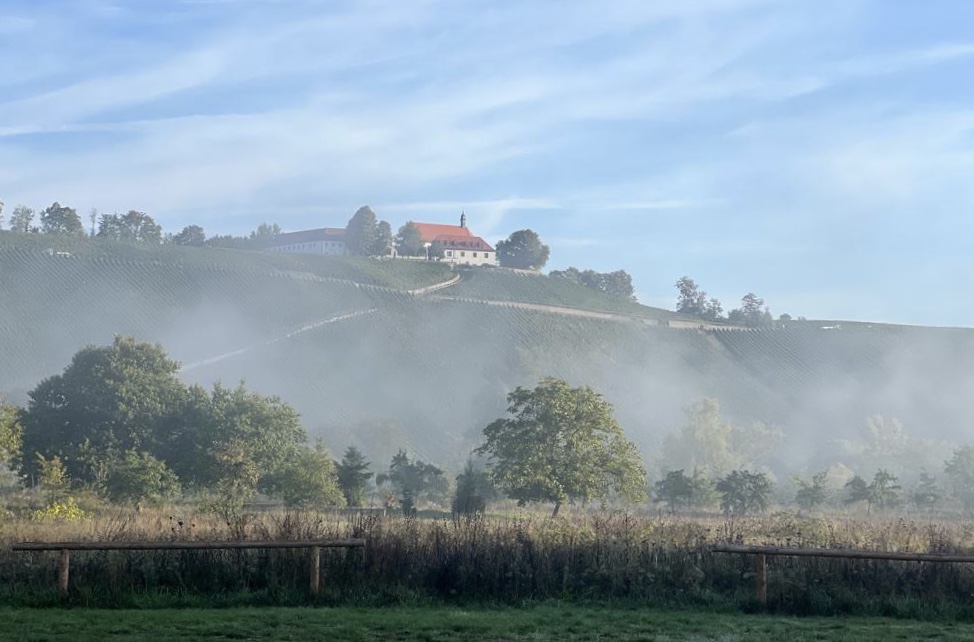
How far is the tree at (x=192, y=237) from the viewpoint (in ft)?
613

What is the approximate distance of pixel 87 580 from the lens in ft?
54.7

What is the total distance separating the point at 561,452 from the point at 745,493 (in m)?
11.3

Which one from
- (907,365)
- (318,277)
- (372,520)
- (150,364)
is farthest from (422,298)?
(372,520)

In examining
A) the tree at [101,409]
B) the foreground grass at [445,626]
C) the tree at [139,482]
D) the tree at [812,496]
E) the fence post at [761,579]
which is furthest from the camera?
the tree at [812,496]

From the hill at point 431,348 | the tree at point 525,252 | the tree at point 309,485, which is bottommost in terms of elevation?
the tree at point 309,485

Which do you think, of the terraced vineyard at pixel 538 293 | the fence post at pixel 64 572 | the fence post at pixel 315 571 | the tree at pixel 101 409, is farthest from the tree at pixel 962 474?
the terraced vineyard at pixel 538 293

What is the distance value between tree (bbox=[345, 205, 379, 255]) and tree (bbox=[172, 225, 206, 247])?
2622cm

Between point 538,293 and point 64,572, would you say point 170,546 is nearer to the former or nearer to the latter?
point 64,572

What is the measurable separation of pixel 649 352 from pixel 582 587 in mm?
102806

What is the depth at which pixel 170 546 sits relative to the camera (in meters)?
16.1

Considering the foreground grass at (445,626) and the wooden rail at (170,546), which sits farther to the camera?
the wooden rail at (170,546)

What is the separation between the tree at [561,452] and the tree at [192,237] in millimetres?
151006

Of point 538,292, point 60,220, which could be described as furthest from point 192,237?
point 538,292

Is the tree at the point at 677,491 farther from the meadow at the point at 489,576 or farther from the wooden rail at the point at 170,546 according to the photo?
the wooden rail at the point at 170,546
